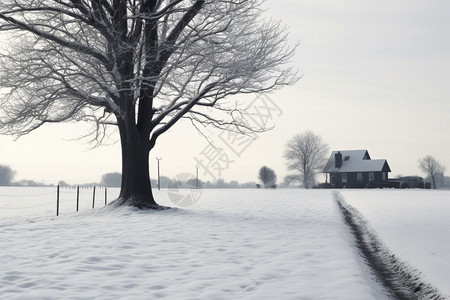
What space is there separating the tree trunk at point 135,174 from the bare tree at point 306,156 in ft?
223

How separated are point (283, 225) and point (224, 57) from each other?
27.2ft

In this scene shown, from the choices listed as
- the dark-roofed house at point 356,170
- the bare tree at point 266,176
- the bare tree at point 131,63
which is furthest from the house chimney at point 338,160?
the bare tree at point 131,63

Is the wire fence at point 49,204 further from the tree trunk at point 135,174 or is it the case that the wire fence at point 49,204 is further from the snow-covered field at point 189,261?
the snow-covered field at point 189,261

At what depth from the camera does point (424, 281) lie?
24.0 ft

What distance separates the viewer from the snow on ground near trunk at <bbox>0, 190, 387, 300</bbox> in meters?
6.13

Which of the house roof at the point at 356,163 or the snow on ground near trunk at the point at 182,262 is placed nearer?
the snow on ground near trunk at the point at 182,262

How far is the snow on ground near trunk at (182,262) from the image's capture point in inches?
241

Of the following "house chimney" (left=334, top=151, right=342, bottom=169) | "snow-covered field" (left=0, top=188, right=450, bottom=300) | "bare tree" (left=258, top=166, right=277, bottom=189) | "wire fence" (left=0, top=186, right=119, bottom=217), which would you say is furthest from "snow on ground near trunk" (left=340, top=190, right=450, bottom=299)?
"bare tree" (left=258, top=166, right=277, bottom=189)

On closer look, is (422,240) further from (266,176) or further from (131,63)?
(266,176)

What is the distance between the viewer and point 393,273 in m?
8.13

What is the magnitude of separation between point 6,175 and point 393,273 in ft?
430

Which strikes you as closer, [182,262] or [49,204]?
[182,262]

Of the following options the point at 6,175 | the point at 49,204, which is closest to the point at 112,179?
the point at 6,175

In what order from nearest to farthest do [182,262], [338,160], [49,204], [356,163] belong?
[182,262], [49,204], [356,163], [338,160]
